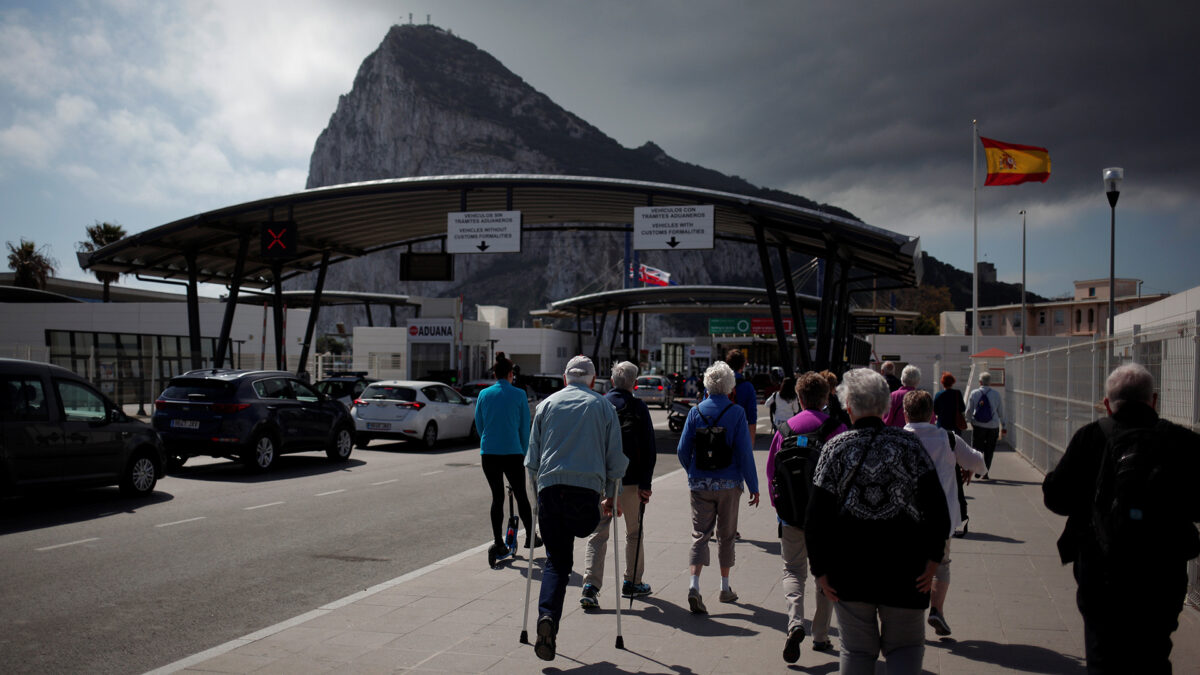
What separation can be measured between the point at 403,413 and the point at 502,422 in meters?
11.7

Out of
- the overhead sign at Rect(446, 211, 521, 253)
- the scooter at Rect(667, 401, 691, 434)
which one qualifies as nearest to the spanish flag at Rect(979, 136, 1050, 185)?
the scooter at Rect(667, 401, 691, 434)

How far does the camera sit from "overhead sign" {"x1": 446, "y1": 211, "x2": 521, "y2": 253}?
22.8m

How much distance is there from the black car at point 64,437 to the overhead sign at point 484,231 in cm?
1204

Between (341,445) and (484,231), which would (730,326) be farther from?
(341,445)

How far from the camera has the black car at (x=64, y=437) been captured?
9.80 m

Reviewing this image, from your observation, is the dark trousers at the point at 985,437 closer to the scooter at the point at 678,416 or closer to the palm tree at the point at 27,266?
the scooter at the point at 678,416

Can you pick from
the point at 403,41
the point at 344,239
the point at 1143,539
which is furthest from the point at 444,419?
the point at 403,41

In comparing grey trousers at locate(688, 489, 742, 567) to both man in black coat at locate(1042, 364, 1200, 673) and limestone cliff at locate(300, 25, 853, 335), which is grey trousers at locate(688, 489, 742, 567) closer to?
man in black coat at locate(1042, 364, 1200, 673)

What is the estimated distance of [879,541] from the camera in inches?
141

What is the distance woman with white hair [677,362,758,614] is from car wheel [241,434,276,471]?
9.88 m

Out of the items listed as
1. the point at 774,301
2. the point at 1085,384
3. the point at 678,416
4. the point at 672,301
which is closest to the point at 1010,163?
the point at 774,301

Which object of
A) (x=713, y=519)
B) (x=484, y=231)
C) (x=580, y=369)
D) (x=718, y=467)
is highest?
(x=484, y=231)

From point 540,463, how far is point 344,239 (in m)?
25.4

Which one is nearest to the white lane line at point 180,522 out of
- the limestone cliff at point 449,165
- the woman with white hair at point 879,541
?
the woman with white hair at point 879,541
